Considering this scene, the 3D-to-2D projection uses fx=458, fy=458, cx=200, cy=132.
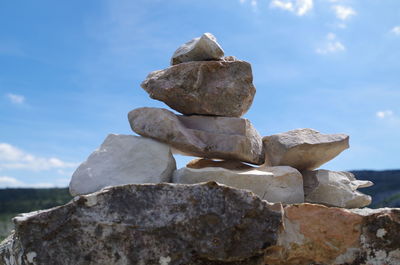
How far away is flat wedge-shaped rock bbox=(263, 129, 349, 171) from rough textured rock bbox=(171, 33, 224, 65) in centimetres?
142

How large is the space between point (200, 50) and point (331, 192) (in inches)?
106

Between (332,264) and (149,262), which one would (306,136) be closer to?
(332,264)

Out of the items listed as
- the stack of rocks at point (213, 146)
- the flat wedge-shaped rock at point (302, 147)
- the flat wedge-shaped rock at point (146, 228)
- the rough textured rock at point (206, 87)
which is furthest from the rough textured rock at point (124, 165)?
the flat wedge-shaped rock at point (302, 147)

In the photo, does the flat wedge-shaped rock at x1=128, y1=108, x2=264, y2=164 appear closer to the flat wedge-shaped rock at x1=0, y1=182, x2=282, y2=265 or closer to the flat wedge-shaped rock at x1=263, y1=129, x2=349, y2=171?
the flat wedge-shaped rock at x1=263, y1=129, x2=349, y2=171

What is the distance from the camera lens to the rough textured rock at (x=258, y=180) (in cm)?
569

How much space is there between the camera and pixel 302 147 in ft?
20.5

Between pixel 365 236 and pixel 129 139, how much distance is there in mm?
3154

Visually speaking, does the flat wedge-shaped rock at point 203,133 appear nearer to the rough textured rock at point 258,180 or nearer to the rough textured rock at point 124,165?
the rough textured rock at point 124,165

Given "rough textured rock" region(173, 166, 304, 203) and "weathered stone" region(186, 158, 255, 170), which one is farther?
"weathered stone" region(186, 158, 255, 170)

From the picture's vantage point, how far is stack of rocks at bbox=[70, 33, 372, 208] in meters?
5.79

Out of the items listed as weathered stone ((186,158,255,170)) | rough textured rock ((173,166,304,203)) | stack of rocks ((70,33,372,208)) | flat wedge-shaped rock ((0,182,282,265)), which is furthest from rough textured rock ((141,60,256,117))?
flat wedge-shaped rock ((0,182,282,265))

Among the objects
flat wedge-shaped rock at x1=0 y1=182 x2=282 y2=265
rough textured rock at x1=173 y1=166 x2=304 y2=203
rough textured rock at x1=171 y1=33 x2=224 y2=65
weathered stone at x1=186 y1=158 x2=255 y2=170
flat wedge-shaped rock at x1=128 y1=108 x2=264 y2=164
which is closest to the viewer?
flat wedge-shaped rock at x1=0 y1=182 x2=282 y2=265

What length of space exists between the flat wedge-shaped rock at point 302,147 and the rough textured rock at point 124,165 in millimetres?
1418

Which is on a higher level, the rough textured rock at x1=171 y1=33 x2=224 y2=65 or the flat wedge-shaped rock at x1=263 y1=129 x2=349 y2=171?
the rough textured rock at x1=171 y1=33 x2=224 y2=65
